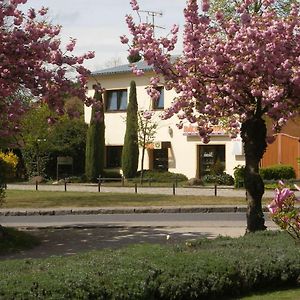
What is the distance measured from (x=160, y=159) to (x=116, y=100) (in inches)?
211

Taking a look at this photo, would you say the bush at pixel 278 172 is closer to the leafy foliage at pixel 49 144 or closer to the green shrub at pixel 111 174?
the green shrub at pixel 111 174

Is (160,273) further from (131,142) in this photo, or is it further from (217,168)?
(131,142)

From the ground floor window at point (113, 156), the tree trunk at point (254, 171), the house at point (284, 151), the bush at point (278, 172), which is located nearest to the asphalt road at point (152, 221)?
the tree trunk at point (254, 171)

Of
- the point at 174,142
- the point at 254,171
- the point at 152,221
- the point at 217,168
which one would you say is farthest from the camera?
the point at 174,142

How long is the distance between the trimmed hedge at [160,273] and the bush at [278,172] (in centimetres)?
2583

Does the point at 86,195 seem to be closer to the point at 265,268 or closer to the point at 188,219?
the point at 188,219

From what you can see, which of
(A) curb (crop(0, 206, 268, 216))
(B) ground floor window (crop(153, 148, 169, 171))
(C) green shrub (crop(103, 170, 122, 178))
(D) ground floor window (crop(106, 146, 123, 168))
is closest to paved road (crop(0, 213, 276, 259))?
(A) curb (crop(0, 206, 268, 216))

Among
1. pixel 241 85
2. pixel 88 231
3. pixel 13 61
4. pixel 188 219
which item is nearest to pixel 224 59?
pixel 241 85

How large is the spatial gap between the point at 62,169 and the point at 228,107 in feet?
113

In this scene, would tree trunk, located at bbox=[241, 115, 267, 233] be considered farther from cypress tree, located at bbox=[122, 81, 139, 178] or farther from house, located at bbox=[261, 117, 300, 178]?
cypress tree, located at bbox=[122, 81, 139, 178]

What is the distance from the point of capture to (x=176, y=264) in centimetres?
760

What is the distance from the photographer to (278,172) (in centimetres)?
3519

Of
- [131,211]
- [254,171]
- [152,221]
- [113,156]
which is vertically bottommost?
[152,221]

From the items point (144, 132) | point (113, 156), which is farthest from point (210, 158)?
point (113, 156)
